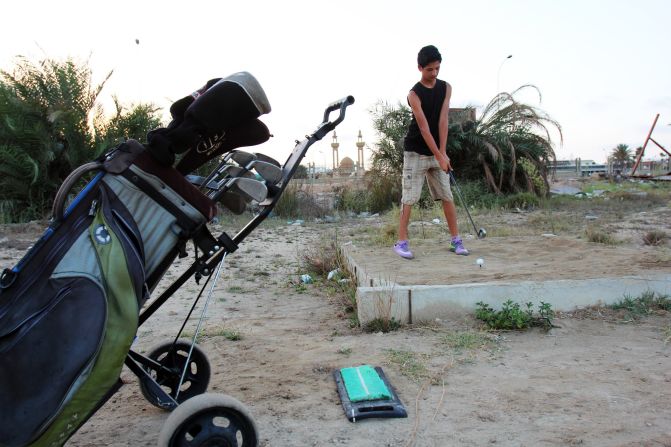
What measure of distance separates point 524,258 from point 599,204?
911 cm

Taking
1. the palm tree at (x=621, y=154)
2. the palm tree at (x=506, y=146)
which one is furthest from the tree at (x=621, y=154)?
the palm tree at (x=506, y=146)

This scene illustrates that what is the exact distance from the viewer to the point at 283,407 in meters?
2.78

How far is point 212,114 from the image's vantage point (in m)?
2.12

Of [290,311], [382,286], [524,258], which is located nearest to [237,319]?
[290,311]

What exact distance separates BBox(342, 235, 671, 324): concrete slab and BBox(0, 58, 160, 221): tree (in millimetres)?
7911

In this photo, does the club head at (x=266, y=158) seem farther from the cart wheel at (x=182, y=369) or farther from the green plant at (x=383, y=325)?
the green plant at (x=383, y=325)

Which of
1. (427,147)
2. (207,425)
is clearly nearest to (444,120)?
(427,147)

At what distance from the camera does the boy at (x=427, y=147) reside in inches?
210

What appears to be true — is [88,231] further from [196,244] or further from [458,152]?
[458,152]

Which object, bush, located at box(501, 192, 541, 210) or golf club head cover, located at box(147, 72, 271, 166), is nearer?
golf club head cover, located at box(147, 72, 271, 166)

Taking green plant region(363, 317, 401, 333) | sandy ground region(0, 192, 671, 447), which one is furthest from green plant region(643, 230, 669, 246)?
green plant region(363, 317, 401, 333)

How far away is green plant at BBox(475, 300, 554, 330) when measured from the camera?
3.74 metres

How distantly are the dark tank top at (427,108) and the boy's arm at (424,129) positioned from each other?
0.27ft

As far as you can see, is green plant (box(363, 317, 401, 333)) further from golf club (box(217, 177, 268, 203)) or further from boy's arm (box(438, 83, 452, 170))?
boy's arm (box(438, 83, 452, 170))
